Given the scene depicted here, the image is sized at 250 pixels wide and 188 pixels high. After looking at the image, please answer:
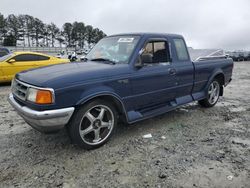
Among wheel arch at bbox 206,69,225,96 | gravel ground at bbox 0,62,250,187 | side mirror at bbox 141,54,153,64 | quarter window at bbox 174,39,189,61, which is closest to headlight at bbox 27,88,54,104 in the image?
gravel ground at bbox 0,62,250,187

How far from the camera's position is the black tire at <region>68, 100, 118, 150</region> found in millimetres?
3414

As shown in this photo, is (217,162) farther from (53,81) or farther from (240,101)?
(240,101)

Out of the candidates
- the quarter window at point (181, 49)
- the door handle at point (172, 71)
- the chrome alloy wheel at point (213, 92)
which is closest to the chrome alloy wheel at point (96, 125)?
the door handle at point (172, 71)

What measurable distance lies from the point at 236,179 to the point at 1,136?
3.88m

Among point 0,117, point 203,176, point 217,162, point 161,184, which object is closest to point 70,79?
point 161,184

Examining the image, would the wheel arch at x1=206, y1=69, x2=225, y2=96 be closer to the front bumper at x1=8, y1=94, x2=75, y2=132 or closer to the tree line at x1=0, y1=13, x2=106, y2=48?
the front bumper at x1=8, y1=94, x2=75, y2=132

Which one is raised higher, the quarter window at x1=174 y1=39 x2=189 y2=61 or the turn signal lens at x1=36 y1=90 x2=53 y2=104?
the quarter window at x1=174 y1=39 x2=189 y2=61

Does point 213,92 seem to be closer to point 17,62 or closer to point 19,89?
point 19,89

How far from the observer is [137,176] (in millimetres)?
2984

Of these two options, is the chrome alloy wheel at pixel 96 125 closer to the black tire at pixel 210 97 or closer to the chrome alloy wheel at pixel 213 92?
the black tire at pixel 210 97

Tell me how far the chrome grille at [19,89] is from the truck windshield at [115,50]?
144 centimetres

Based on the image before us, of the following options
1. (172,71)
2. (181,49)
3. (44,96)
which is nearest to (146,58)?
(172,71)

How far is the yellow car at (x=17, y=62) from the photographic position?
9.14 meters

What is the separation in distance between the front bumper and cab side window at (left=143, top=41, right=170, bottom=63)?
1.87 m
